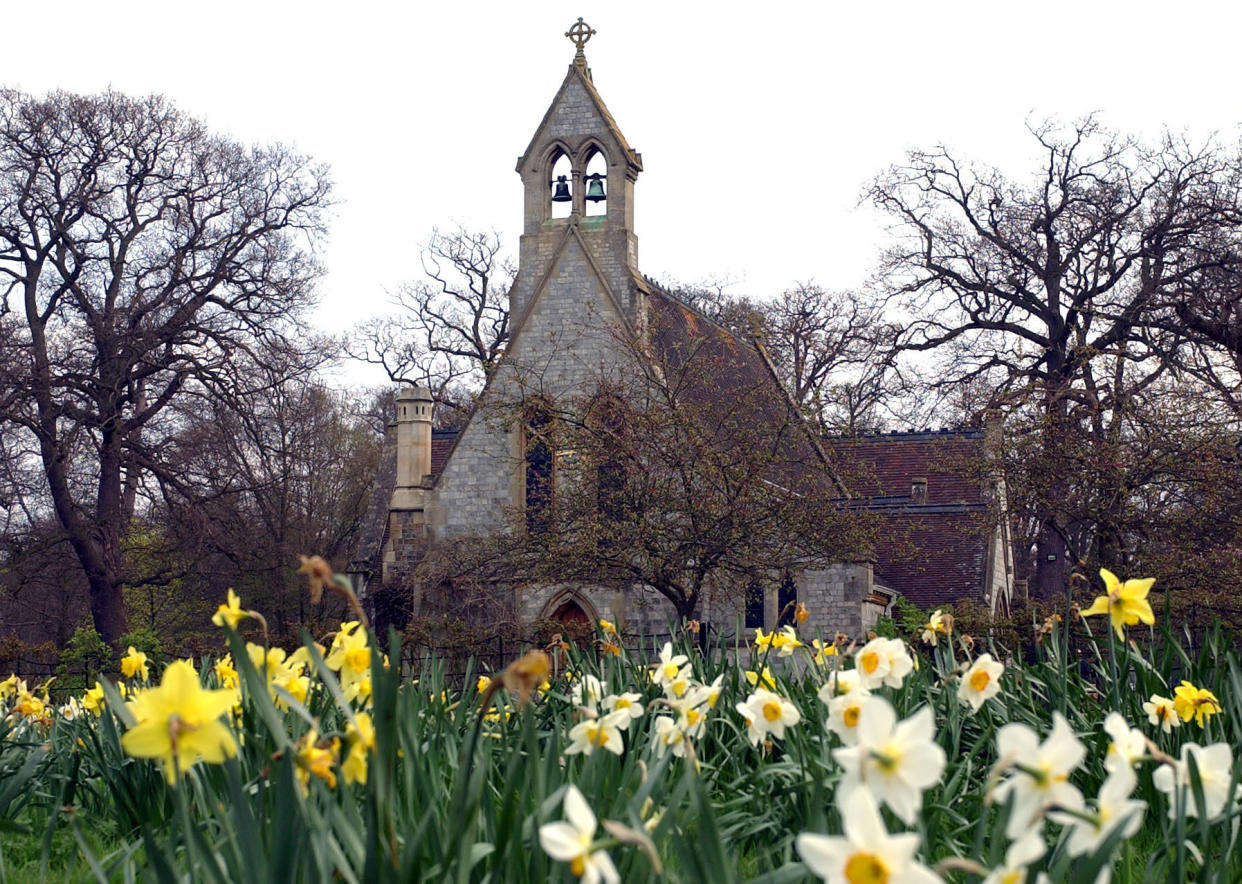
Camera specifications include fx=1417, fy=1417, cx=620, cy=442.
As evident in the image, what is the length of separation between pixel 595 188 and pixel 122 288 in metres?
11.0

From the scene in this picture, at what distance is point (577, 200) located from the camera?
100 feet

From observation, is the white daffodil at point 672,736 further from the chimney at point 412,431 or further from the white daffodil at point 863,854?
the chimney at point 412,431

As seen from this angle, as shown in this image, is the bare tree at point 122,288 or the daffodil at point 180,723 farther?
the bare tree at point 122,288

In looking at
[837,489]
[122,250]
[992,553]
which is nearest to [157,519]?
[122,250]

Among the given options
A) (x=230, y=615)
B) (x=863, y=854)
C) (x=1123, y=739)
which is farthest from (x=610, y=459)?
(x=863, y=854)

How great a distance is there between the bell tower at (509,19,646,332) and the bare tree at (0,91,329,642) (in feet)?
18.5

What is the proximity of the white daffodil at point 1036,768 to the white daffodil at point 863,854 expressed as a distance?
29 centimetres

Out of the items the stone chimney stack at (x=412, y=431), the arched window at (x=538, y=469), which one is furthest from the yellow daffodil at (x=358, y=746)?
the stone chimney stack at (x=412, y=431)

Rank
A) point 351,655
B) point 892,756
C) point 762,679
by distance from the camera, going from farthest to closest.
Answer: point 762,679 → point 351,655 → point 892,756

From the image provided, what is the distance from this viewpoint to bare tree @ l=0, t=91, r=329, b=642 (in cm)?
3002

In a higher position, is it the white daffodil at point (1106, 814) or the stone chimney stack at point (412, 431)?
the stone chimney stack at point (412, 431)

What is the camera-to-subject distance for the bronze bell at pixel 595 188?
1199 inches

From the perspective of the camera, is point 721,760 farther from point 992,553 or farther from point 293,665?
point 992,553

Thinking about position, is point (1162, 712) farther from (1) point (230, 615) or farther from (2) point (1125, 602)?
(1) point (230, 615)
